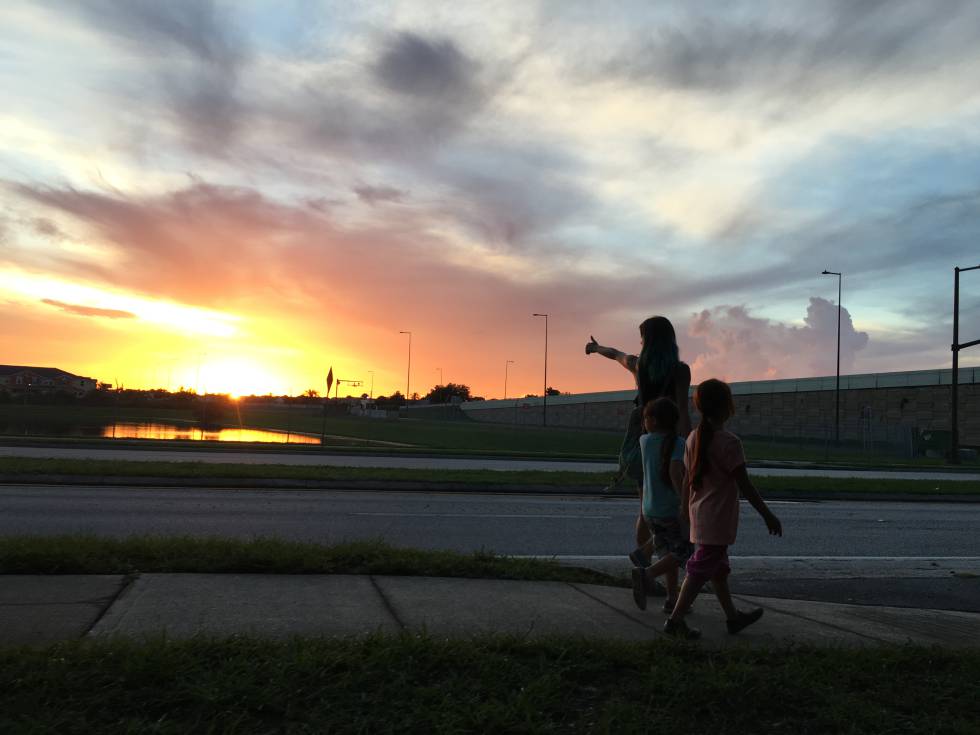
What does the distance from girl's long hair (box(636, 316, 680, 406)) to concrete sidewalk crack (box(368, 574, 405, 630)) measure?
2.16 meters

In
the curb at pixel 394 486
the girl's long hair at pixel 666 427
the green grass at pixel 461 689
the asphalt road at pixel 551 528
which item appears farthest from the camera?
the curb at pixel 394 486

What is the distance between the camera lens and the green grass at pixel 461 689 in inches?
124

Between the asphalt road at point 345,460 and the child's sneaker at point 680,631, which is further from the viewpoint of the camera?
the asphalt road at point 345,460

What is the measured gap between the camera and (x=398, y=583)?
5773 mm

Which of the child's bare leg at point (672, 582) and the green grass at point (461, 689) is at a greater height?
the child's bare leg at point (672, 582)

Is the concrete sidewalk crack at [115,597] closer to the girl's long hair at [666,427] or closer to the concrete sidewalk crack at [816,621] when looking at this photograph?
the girl's long hair at [666,427]

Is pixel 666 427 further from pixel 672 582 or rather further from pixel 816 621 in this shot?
pixel 816 621

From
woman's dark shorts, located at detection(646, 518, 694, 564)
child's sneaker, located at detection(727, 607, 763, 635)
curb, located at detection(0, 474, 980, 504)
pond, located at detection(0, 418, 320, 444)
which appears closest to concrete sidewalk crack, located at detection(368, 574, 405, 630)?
woman's dark shorts, located at detection(646, 518, 694, 564)

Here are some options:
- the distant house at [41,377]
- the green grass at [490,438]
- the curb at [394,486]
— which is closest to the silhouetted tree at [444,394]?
the distant house at [41,377]

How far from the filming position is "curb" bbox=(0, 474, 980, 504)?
1349 centimetres

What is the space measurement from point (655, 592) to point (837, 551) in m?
4.34

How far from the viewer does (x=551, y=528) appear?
10.1 m

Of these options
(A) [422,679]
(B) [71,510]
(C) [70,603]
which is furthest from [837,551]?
(B) [71,510]

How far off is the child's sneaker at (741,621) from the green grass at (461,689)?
598mm
